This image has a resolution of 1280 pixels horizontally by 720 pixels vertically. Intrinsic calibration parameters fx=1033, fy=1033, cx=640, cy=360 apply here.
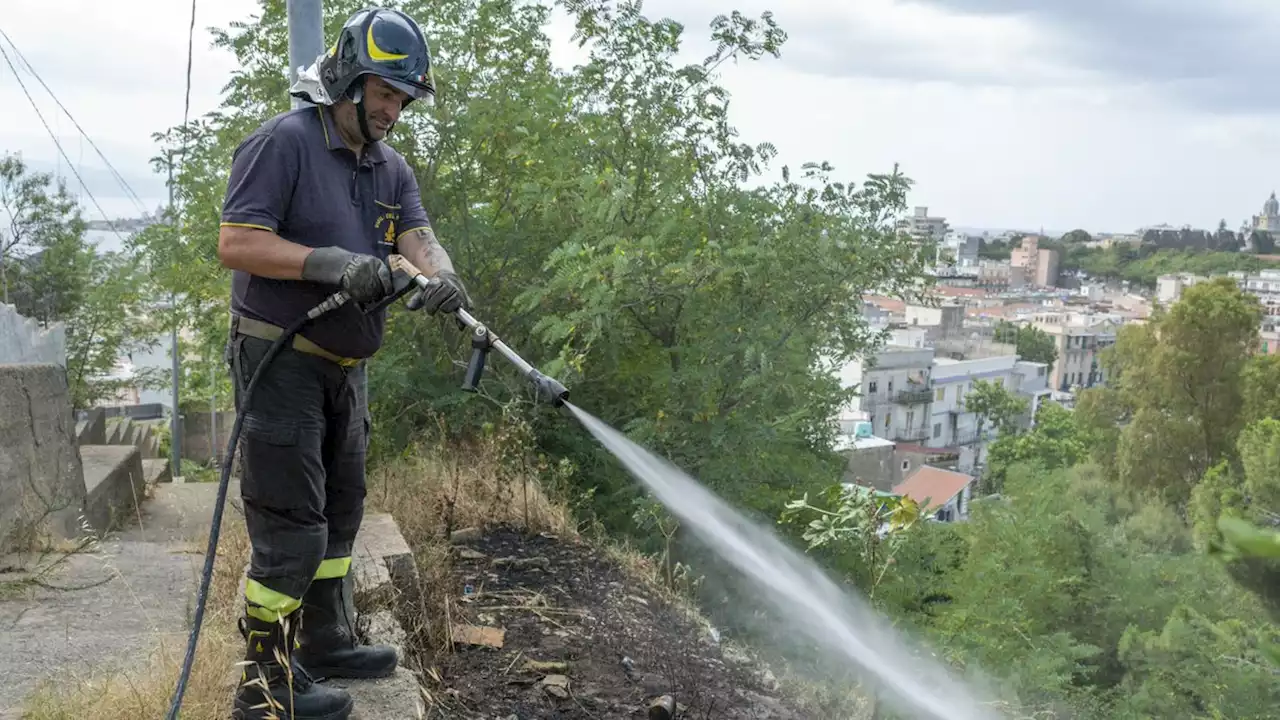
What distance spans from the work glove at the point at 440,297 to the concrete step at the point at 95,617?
59.8 inches

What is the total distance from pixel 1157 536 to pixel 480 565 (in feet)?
79.5

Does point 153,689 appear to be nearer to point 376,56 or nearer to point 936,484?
point 376,56

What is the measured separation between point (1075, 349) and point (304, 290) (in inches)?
3358

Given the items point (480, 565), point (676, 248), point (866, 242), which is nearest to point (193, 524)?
point (480, 565)

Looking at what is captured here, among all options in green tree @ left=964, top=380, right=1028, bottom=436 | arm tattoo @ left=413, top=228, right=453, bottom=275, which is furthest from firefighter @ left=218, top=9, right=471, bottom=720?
green tree @ left=964, top=380, right=1028, bottom=436

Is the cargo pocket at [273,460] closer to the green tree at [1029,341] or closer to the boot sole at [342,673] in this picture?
the boot sole at [342,673]

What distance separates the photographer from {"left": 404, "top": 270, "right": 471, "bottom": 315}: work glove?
271 cm

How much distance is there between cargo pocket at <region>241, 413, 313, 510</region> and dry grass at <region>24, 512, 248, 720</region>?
19.0 inches

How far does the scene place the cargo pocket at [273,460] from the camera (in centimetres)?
275

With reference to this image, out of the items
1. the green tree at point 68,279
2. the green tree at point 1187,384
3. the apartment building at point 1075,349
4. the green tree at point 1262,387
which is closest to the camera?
the green tree at point 68,279

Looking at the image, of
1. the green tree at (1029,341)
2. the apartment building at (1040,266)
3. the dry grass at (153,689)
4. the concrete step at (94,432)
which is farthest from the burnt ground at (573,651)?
the apartment building at (1040,266)

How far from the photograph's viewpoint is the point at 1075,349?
80625 mm

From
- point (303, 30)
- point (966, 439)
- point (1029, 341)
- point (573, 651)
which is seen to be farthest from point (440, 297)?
point (1029, 341)

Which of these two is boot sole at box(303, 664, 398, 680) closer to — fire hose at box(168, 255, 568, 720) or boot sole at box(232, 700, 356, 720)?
boot sole at box(232, 700, 356, 720)
